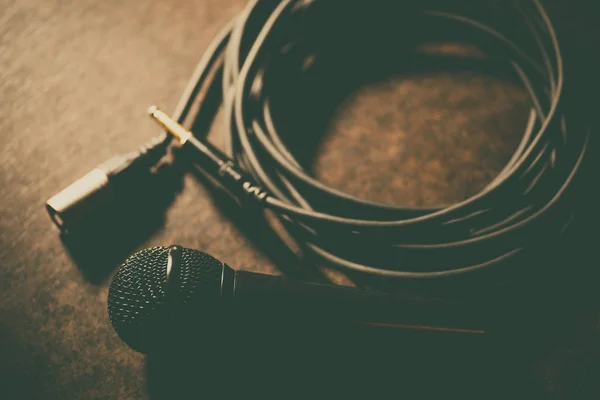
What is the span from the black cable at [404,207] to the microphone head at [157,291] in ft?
0.66

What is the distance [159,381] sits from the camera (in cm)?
77

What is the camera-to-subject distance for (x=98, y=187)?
2.64 feet

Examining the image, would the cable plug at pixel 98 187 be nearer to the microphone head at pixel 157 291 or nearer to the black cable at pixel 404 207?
the black cable at pixel 404 207

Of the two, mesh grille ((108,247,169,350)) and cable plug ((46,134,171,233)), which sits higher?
cable plug ((46,134,171,233))

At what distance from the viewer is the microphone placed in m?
0.60

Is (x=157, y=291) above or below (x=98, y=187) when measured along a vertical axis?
below

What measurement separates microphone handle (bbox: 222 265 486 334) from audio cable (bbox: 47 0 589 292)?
0.09 meters

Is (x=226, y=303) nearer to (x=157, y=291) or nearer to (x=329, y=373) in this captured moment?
(x=157, y=291)

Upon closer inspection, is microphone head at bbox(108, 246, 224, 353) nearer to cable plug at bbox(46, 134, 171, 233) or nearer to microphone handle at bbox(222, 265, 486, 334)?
microphone handle at bbox(222, 265, 486, 334)

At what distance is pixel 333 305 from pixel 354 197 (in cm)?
20

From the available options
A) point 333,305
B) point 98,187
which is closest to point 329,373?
point 333,305

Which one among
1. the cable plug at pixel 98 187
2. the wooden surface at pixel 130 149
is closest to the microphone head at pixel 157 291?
the wooden surface at pixel 130 149

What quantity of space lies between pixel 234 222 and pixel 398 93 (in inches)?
16.4

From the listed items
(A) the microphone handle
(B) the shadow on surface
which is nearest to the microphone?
(A) the microphone handle
